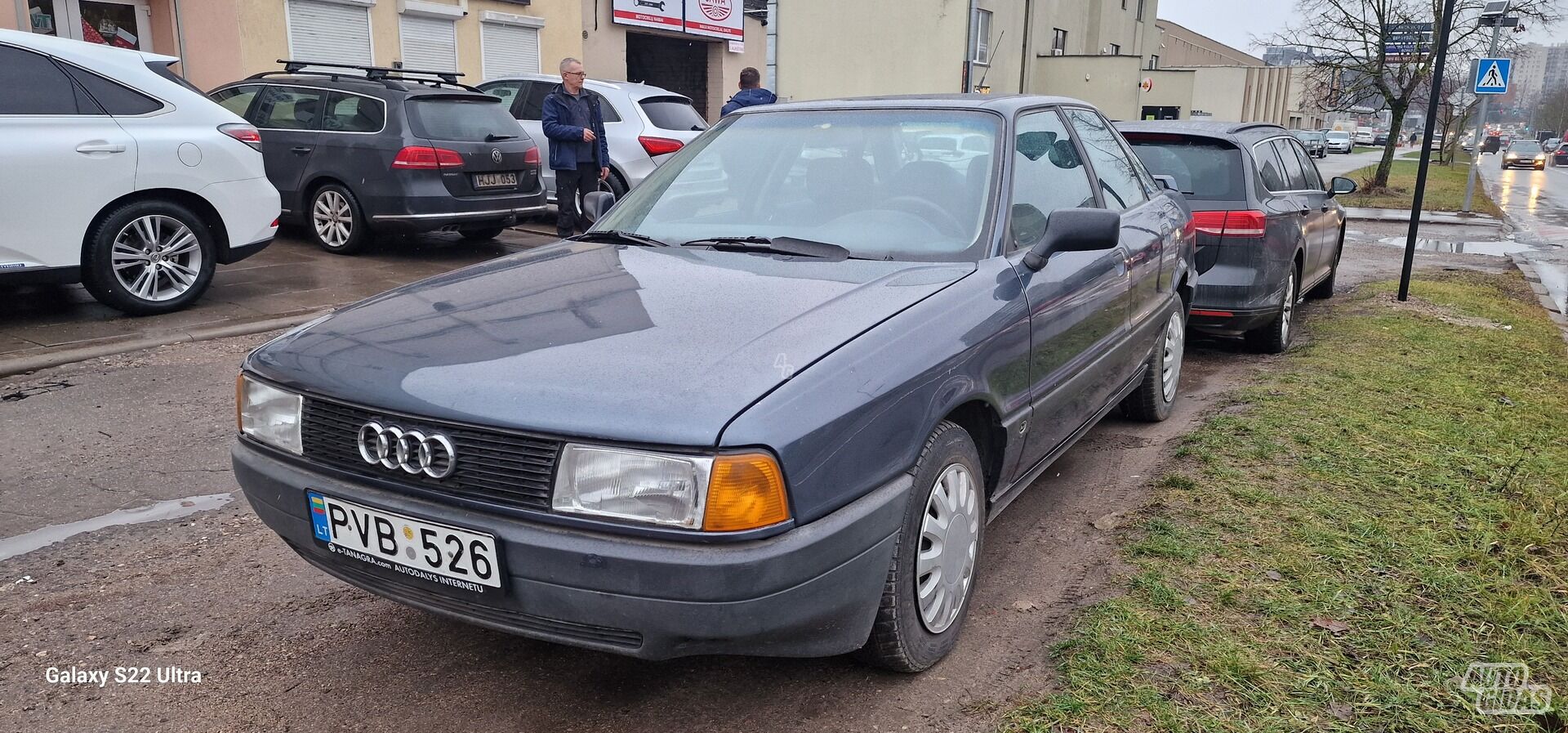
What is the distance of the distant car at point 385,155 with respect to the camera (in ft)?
30.0

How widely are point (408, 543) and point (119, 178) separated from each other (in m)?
5.37

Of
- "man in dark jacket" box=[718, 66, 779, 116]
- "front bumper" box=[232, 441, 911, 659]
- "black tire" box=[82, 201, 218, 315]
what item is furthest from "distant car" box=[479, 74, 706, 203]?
"front bumper" box=[232, 441, 911, 659]

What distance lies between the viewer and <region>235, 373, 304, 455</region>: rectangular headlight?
263 cm

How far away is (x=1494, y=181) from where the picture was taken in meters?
35.2

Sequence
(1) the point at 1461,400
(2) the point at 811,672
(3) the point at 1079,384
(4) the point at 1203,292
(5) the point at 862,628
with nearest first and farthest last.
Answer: (5) the point at 862,628 → (2) the point at 811,672 → (3) the point at 1079,384 → (1) the point at 1461,400 → (4) the point at 1203,292

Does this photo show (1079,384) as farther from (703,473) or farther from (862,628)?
(703,473)

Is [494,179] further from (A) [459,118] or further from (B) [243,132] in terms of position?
(B) [243,132]

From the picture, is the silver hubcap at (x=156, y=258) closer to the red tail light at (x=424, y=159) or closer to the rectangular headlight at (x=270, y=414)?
the red tail light at (x=424, y=159)

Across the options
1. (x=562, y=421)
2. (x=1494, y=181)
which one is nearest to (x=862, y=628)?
(x=562, y=421)

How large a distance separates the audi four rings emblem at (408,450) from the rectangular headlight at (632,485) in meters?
0.28

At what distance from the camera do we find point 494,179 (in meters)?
9.53

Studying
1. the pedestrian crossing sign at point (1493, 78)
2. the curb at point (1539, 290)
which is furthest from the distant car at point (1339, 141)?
the curb at point (1539, 290)

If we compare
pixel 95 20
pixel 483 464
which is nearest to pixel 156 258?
pixel 483 464

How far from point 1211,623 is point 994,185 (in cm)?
149
